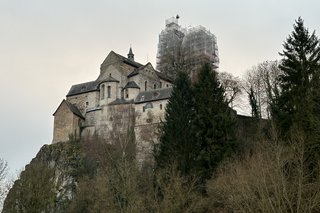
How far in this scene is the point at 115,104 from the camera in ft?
204

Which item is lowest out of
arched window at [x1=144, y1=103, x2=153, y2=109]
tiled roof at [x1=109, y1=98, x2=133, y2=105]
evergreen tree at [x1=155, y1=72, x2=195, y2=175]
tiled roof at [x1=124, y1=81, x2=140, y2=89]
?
evergreen tree at [x1=155, y1=72, x2=195, y2=175]

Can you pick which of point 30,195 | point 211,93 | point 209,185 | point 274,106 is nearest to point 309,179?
point 209,185

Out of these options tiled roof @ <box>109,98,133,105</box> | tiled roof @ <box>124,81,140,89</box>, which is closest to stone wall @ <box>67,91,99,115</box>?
tiled roof @ <box>109,98,133,105</box>

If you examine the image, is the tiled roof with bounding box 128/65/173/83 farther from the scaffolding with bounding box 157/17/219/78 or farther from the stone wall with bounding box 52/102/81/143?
the stone wall with bounding box 52/102/81/143

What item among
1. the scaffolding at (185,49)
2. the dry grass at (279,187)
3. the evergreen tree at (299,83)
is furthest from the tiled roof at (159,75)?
the dry grass at (279,187)

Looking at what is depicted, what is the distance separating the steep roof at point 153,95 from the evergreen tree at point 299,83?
93.2 ft

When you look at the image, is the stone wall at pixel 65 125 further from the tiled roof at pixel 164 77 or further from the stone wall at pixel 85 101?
the tiled roof at pixel 164 77

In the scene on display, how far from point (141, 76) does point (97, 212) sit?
36.8m

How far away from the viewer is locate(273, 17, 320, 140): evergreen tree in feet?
83.5

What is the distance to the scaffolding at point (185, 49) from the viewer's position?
244 ft

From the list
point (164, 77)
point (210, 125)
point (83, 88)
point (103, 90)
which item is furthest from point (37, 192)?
point (164, 77)

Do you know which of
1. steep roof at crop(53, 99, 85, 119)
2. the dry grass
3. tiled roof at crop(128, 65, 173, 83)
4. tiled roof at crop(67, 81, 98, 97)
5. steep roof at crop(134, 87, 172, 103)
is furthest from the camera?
tiled roof at crop(67, 81, 98, 97)

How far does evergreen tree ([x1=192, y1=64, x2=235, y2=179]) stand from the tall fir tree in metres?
3.53

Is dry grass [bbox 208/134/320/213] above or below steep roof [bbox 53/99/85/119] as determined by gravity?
below
